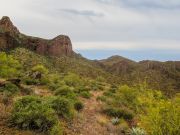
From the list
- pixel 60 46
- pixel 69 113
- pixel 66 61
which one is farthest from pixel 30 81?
pixel 60 46

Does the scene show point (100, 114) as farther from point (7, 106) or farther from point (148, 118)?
point (148, 118)

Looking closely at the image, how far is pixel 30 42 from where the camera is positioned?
416ft

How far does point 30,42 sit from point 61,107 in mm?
112262

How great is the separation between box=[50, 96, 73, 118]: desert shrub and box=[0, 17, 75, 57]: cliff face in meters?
86.2

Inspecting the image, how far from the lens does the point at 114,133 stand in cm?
1847

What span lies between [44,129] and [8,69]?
66.8ft

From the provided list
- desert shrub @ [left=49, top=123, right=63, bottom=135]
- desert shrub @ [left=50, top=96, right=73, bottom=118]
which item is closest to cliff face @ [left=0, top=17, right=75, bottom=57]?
desert shrub @ [left=50, top=96, right=73, bottom=118]

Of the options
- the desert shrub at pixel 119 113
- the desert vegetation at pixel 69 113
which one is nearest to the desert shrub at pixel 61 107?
the desert vegetation at pixel 69 113

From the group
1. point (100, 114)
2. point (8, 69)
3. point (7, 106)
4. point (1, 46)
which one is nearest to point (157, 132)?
point (7, 106)

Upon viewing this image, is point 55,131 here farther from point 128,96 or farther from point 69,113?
point 128,96

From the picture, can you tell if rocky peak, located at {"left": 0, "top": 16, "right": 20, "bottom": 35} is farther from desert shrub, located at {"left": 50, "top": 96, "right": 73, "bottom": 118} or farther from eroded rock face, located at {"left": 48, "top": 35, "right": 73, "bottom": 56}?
desert shrub, located at {"left": 50, "top": 96, "right": 73, "bottom": 118}

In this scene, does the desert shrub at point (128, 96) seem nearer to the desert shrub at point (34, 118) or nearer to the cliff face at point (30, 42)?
the desert shrub at point (34, 118)

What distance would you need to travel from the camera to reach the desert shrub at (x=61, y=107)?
A: 1669 centimetres

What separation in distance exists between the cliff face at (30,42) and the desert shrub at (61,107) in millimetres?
86203
